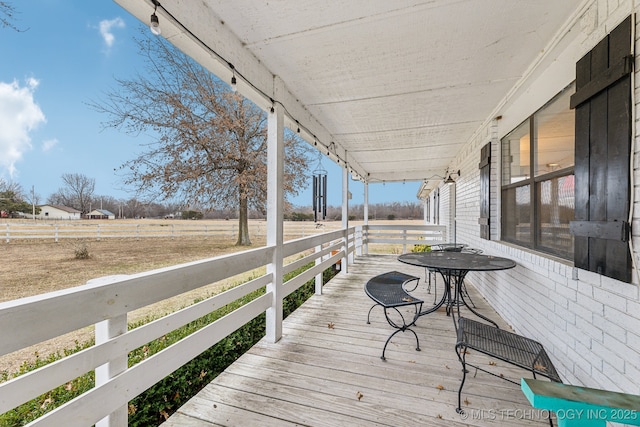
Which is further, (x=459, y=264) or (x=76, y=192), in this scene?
(x=76, y=192)

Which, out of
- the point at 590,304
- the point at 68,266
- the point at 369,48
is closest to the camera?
the point at 590,304

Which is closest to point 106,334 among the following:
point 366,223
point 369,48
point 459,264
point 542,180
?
point 369,48

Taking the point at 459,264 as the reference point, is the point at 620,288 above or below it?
above

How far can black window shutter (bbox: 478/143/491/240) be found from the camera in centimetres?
357

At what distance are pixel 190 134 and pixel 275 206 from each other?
21.6ft

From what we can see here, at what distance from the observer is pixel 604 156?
1.51 meters

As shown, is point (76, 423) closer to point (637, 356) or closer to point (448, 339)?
point (637, 356)

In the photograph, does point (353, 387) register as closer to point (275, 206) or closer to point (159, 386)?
point (159, 386)

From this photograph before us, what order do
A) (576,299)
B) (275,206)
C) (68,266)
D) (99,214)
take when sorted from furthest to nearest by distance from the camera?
(99,214) < (68,266) < (275,206) < (576,299)

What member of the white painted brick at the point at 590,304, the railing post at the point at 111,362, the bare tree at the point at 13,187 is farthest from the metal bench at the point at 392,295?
the bare tree at the point at 13,187

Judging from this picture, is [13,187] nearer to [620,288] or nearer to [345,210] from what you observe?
[345,210]

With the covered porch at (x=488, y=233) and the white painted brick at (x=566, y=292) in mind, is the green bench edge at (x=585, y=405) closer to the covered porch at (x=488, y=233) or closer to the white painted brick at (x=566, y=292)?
the covered porch at (x=488, y=233)

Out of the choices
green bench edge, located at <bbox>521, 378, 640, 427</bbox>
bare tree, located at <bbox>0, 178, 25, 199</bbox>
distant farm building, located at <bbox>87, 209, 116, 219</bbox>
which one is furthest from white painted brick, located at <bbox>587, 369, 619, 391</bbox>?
distant farm building, located at <bbox>87, 209, 116, 219</bbox>

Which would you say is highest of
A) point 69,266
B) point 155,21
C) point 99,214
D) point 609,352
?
point 155,21
